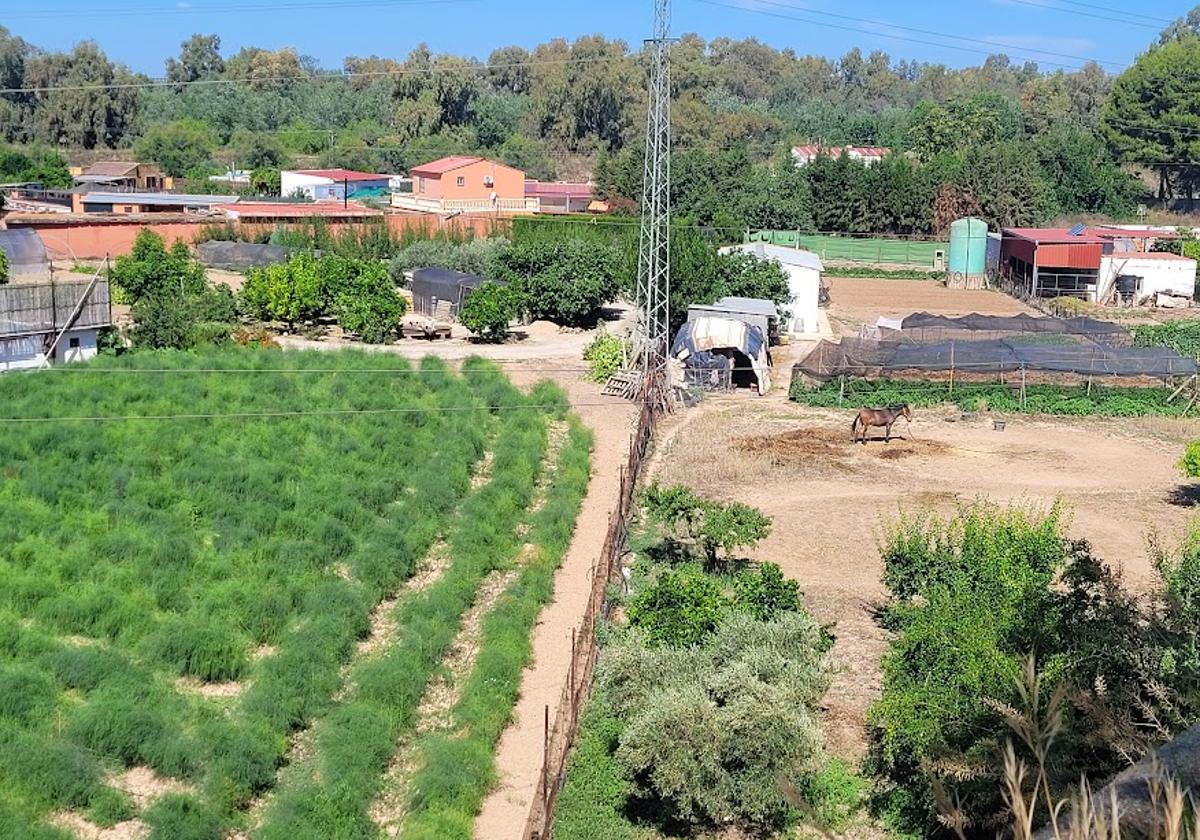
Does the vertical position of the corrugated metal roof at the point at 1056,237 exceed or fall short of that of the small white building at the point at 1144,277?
it exceeds it

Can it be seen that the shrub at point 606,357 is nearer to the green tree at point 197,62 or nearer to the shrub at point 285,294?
the shrub at point 285,294

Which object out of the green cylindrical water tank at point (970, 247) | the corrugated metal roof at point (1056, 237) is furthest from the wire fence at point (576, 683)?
the green cylindrical water tank at point (970, 247)

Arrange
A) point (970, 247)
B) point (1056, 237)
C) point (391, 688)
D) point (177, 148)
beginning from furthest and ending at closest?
point (177, 148) < point (970, 247) < point (1056, 237) < point (391, 688)

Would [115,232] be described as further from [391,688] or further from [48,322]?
[391,688]

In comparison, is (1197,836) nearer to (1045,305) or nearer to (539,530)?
(539,530)

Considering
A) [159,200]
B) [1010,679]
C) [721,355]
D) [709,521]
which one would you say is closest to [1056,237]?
[721,355]

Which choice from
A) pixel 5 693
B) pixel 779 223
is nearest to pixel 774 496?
pixel 5 693

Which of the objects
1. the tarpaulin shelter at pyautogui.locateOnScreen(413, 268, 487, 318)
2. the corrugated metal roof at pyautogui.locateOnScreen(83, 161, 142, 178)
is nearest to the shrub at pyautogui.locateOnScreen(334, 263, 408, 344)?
the tarpaulin shelter at pyautogui.locateOnScreen(413, 268, 487, 318)
